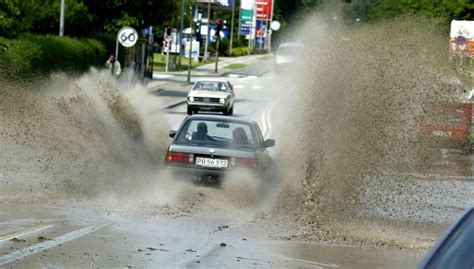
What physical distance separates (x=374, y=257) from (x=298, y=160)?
633cm

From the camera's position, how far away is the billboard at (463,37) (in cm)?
3127

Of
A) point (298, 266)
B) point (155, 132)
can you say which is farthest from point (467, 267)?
point (155, 132)

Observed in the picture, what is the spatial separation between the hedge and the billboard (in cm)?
1272

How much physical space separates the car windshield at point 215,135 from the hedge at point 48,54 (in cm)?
1670

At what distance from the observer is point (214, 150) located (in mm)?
16875

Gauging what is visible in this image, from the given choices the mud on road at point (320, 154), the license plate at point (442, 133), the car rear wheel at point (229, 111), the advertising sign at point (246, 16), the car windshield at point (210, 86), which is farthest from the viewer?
the advertising sign at point (246, 16)

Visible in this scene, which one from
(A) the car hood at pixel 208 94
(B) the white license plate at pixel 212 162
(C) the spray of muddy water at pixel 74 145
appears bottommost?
(A) the car hood at pixel 208 94

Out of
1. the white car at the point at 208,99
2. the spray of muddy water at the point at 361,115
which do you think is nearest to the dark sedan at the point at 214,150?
the spray of muddy water at the point at 361,115

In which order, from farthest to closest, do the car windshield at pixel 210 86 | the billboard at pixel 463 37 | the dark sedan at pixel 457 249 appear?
1. the car windshield at pixel 210 86
2. the billboard at pixel 463 37
3. the dark sedan at pixel 457 249

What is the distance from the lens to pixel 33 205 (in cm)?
1497

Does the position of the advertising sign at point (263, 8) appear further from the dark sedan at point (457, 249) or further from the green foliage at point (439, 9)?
the dark sedan at point (457, 249)

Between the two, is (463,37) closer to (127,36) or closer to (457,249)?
(127,36)

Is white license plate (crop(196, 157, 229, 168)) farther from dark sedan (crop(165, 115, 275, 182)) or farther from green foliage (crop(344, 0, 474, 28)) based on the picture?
green foliage (crop(344, 0, 474, 28))

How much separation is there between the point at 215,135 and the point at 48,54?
75.2 ft
